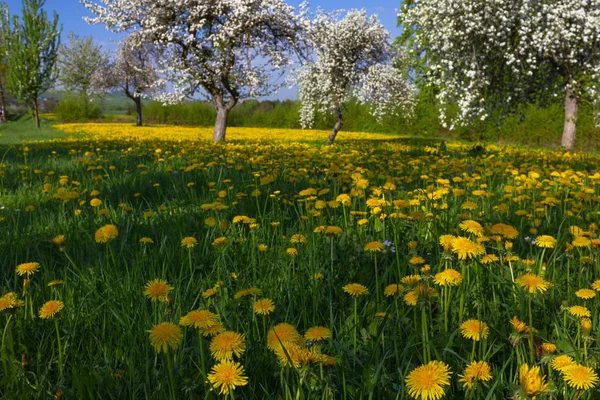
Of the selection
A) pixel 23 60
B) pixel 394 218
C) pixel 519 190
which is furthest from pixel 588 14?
pixel 23 60

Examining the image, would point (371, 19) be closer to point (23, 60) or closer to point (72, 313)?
point (72, 313)

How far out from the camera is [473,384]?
3.18 feet

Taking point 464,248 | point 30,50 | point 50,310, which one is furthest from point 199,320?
point 30,50

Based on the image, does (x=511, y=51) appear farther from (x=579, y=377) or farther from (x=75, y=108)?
(x=75, y=108)

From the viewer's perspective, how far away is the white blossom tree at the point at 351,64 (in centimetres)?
1480

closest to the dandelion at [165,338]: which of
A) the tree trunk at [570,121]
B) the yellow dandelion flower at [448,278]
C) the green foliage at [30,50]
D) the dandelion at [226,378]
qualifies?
the dandelion at [226,378]

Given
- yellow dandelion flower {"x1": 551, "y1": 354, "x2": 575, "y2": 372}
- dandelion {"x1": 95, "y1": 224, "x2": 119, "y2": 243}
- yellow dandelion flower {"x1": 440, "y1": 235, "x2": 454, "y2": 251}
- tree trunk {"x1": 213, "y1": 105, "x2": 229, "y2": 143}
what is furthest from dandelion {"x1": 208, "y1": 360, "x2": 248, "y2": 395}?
tree trunk {"x1": 213, "y1": 105, "x2": 229, "y2": 143}

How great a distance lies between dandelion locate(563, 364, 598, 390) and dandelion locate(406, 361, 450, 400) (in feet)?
0.96

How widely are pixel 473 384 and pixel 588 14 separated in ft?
42.0

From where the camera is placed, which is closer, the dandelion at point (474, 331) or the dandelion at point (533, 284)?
the dandelion at point (474, 331)

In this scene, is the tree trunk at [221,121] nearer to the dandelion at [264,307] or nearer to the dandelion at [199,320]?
the dandelion at [264,307]

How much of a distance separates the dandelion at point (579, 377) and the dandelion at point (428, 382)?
0.29 meters

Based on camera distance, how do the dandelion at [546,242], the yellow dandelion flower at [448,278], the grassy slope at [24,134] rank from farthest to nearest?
the grassy slope at [24,134], the dandelion at [546,242], the yellow dandelion flower at [448,278]

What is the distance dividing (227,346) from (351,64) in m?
15.2
